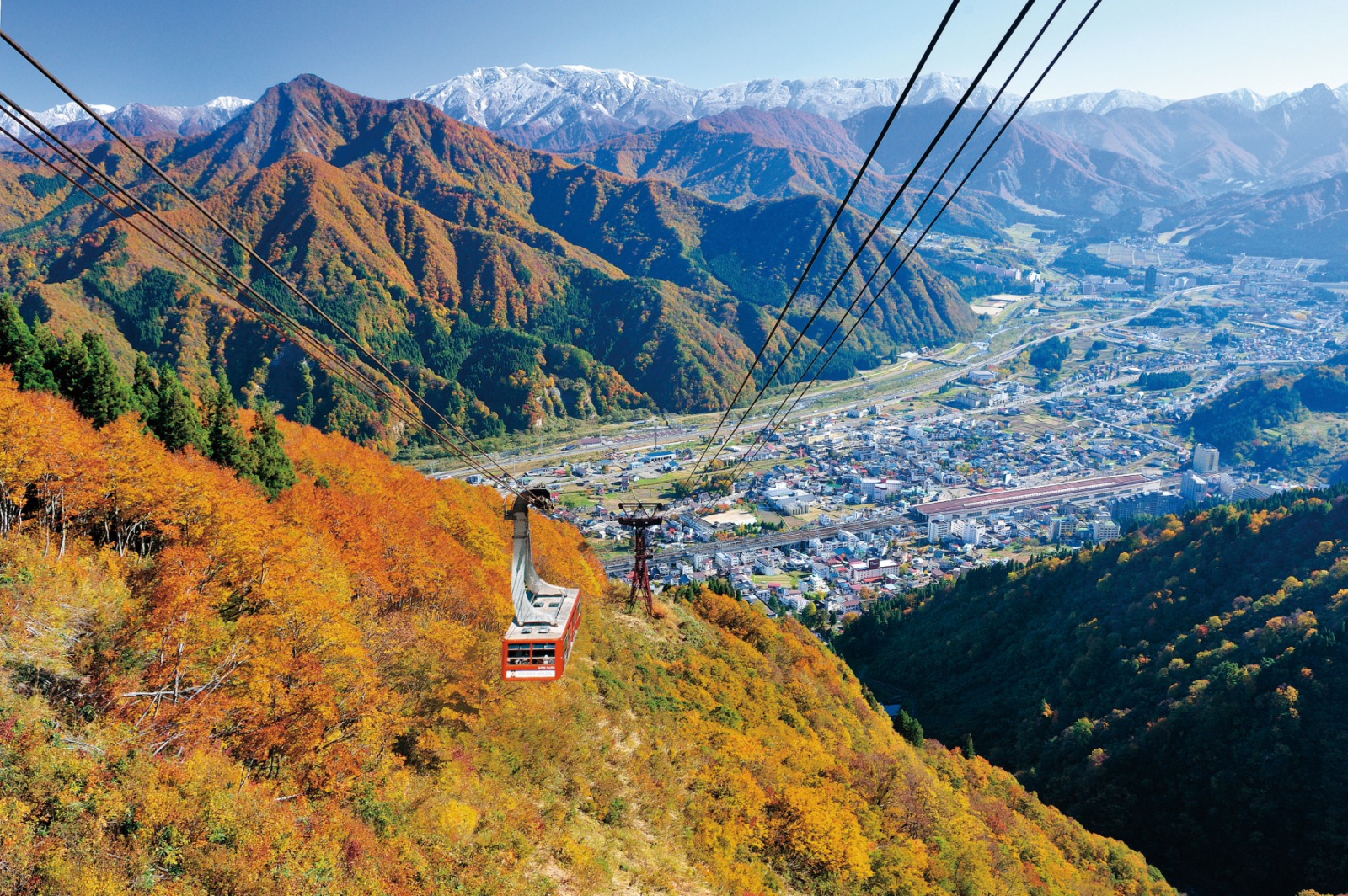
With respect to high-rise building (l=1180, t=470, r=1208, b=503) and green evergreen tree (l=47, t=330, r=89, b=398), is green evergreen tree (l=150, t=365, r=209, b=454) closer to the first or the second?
green evergreen tree (l=47, t=330, r=89, b=398)

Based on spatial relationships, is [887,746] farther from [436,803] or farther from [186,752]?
[186,752]

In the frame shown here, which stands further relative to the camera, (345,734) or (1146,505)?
(1146,505)

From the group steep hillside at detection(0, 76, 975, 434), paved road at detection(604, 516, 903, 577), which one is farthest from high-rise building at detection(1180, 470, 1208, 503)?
steep hillside at detection(0, 76, 975, 434)

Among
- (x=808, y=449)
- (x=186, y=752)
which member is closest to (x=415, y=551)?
(x=186, y=752)

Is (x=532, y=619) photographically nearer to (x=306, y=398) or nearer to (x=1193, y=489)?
(x=306, y=398)

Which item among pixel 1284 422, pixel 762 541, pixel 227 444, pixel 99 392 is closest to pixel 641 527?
pixel 227 444

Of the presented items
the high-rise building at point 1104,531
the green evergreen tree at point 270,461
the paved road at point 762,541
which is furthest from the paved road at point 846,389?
the green evergreen tree at point 270,461
